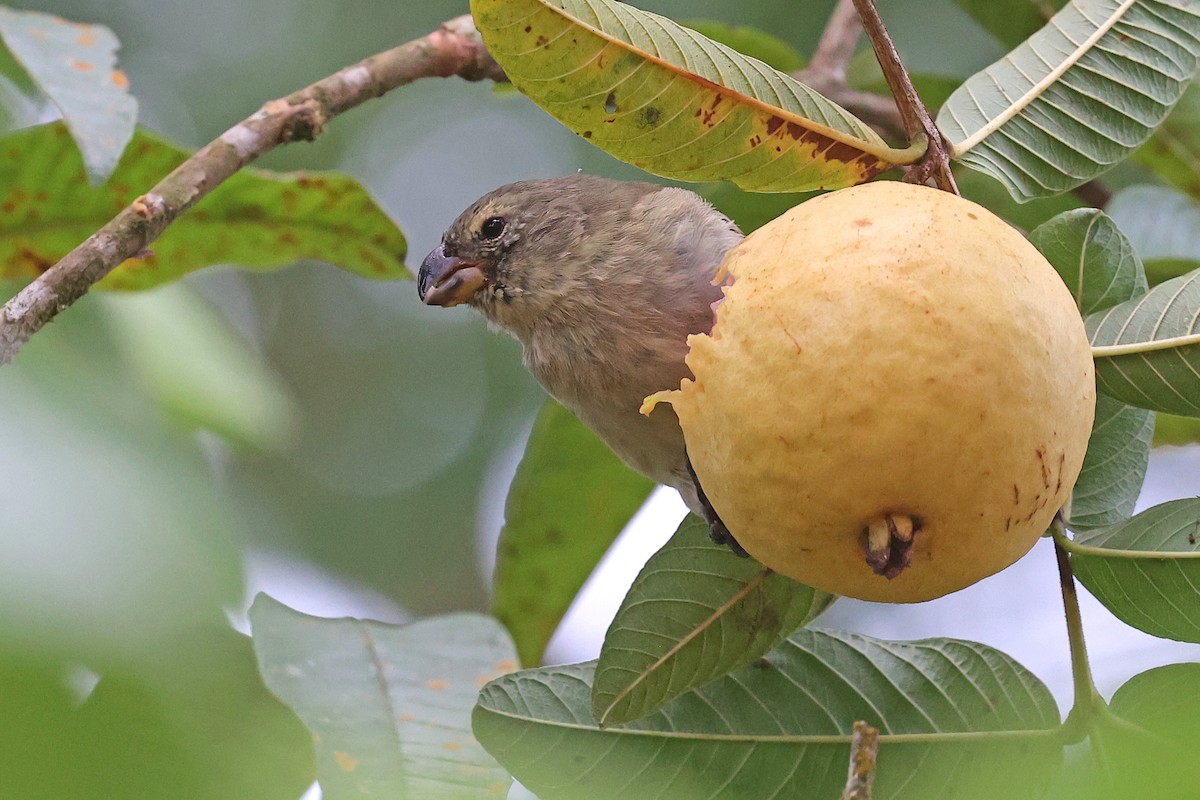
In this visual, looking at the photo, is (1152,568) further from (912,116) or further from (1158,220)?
(1158,220)

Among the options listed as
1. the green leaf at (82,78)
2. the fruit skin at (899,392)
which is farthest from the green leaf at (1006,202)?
the green leaf at (82,78)

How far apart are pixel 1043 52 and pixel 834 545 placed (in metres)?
0.87

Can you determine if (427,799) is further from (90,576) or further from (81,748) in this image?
(81,748)

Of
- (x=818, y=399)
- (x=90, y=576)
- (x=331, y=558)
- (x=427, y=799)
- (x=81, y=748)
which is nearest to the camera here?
(x=81, y=748)

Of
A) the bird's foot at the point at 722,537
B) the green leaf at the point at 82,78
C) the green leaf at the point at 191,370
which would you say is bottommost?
the green leaf at the point at 191,370

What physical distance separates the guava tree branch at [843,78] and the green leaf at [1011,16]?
315 mm

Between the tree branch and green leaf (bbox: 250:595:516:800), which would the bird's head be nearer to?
green leaf (bbox: 250:595:516:800)

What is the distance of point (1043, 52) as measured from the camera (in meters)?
1.71

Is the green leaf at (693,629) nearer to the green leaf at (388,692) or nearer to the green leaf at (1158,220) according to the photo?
the green leaf at (388,692)

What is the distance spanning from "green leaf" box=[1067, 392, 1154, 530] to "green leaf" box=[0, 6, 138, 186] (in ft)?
5.02

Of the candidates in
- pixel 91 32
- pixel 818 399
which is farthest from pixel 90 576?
pixel 91 32

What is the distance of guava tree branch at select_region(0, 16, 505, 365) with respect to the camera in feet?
5.62

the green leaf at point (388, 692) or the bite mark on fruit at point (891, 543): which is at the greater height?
the bite mark on fruit at point (891, 543)

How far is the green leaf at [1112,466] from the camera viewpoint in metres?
1.79
